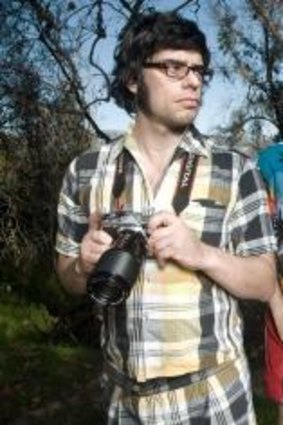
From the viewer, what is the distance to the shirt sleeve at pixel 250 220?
2.35m

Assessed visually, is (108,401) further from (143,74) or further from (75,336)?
(75,336)

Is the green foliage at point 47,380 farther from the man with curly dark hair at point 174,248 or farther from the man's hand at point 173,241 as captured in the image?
the man's hand at point 173,241

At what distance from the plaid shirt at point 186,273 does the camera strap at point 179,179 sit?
10 millimetres

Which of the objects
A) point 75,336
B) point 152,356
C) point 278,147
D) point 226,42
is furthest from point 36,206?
point 152,356

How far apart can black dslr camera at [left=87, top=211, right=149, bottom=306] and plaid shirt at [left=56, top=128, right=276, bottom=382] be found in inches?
4.4

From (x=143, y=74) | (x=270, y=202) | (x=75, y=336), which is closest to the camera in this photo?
(x=143, y=74)

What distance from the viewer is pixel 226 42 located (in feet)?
32.0

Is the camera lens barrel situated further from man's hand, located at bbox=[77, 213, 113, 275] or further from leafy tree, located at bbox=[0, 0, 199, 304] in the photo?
leafy tree, located at bbox=[0, 0, 199, 304]

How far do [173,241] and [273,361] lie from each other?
1.09m

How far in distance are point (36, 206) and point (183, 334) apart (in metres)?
7.60

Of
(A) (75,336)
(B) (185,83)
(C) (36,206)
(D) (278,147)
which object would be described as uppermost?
(B) (185,83)

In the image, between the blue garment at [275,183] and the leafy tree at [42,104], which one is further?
the leafy tree at [42,104]

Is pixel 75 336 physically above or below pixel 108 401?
below

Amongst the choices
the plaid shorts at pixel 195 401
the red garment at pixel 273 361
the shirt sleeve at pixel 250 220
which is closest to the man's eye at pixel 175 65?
the shirt sleeve at pixel 250 220
